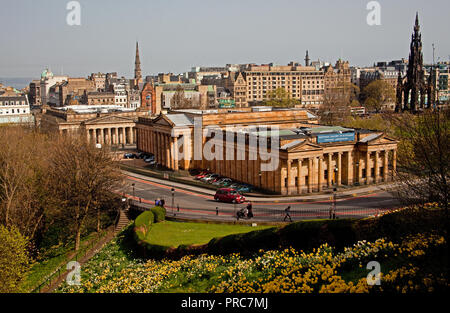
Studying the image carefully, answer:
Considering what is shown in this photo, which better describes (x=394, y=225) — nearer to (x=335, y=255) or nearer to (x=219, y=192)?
(x=335, y=255)

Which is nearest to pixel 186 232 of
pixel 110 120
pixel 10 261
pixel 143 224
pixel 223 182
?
pixel 143 224

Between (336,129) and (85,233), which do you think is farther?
(336,129)

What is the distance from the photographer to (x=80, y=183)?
55.8 metres

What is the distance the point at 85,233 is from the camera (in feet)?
193

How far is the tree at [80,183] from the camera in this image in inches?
2159

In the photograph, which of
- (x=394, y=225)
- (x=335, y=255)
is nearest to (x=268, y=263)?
(x=335, y=255)

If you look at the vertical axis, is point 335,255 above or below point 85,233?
above

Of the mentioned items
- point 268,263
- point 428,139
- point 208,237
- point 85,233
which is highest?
point 428,139

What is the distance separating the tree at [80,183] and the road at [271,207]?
6.82 metres

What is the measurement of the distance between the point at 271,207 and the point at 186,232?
14013 millimetres

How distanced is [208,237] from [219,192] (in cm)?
1908

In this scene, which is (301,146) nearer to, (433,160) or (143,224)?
(143,224)

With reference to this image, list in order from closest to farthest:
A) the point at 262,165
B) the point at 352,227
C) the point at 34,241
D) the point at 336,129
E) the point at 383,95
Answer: the point at 352,227 → the point at 34,241 → the point at 262,165 → the point at 336,129 → the point at 383,95

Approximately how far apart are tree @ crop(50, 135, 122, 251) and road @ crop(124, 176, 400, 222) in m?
6.82
